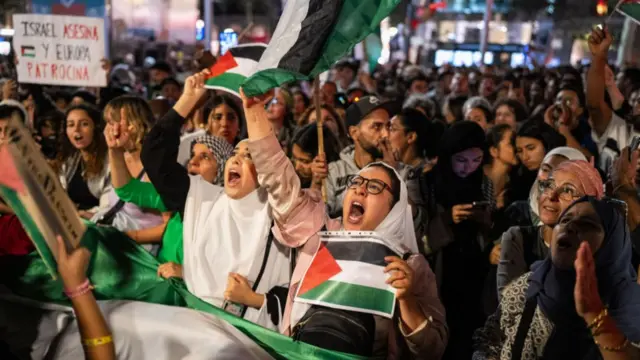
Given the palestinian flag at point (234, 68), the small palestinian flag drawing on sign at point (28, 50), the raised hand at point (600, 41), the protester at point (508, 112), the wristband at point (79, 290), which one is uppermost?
the raised hand at point (600, 41)

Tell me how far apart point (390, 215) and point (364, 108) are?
216cm

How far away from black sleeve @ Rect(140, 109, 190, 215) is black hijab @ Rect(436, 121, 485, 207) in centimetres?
195

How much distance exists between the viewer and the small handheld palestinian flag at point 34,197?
210 centimetres

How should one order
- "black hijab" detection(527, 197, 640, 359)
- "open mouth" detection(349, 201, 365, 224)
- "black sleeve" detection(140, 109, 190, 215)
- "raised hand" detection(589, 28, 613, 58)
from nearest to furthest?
"black hijab" detection(527, 197, 640, 359), "open mouth" detection(349, 201, 365, 224), "black sleeve" detection(140, 109, 190, 215), "raised hand" detection(589, 28, 613, 58)

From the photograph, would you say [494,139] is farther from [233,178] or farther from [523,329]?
[523,329]

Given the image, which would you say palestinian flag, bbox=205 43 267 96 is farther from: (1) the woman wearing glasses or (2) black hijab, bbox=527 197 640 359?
(2) black hijab, bbox=527 197 640 359

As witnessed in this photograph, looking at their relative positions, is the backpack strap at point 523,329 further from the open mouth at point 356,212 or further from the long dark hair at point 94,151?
the long dark hair at point 94,151

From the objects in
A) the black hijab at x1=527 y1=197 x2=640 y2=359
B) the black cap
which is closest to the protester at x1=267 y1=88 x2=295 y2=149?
the black cap

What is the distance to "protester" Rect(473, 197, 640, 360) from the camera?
2.33 m

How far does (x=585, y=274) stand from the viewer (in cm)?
222

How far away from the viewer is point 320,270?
3.16 meters

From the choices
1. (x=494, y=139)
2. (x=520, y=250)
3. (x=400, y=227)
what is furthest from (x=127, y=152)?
(x=494, y=139)

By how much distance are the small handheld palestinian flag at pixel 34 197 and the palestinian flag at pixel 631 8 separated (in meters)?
4.05

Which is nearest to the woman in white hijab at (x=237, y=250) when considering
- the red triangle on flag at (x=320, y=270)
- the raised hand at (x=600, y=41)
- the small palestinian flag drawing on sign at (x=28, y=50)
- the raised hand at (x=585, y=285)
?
the red triangle on flag at (x=320, y=270)
